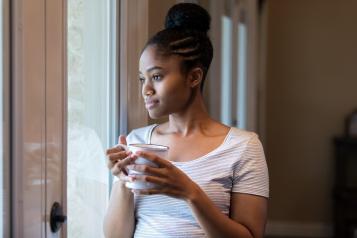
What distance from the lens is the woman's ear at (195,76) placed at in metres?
1.16

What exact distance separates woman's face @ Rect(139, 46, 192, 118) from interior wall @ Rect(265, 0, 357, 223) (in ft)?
10.7

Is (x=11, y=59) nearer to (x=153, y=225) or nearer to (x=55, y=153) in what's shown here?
(x=55, y=153)

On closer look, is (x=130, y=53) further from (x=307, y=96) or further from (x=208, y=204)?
(x=307, y=96)

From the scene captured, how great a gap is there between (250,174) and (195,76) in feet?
0.87

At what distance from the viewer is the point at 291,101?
14.0ft

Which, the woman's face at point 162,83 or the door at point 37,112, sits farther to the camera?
the woman's face at point 162,83

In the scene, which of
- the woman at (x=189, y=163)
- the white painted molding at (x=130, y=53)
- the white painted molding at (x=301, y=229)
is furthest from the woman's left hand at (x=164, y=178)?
the white painted molding at (x=301, y=229)

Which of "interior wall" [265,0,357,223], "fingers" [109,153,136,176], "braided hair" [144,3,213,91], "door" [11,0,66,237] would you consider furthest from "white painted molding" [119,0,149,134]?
"interior wall" [265,0,357,223]

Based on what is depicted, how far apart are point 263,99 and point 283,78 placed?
0.82 ft

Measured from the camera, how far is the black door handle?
3.50 ft

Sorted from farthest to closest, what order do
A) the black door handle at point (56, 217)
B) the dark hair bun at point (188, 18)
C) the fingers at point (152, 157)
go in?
the dark hair bun at point (188, 18)
the black door handle at point (56, 217)
the fingers at point (152, 157)

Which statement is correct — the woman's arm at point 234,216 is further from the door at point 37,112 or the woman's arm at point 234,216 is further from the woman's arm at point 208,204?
the door at point 37,112

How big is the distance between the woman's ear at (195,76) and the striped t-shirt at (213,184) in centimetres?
15

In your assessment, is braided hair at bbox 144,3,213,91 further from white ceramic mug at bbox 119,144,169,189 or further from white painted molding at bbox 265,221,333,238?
white painted molding at bbox 265,221,333,238
